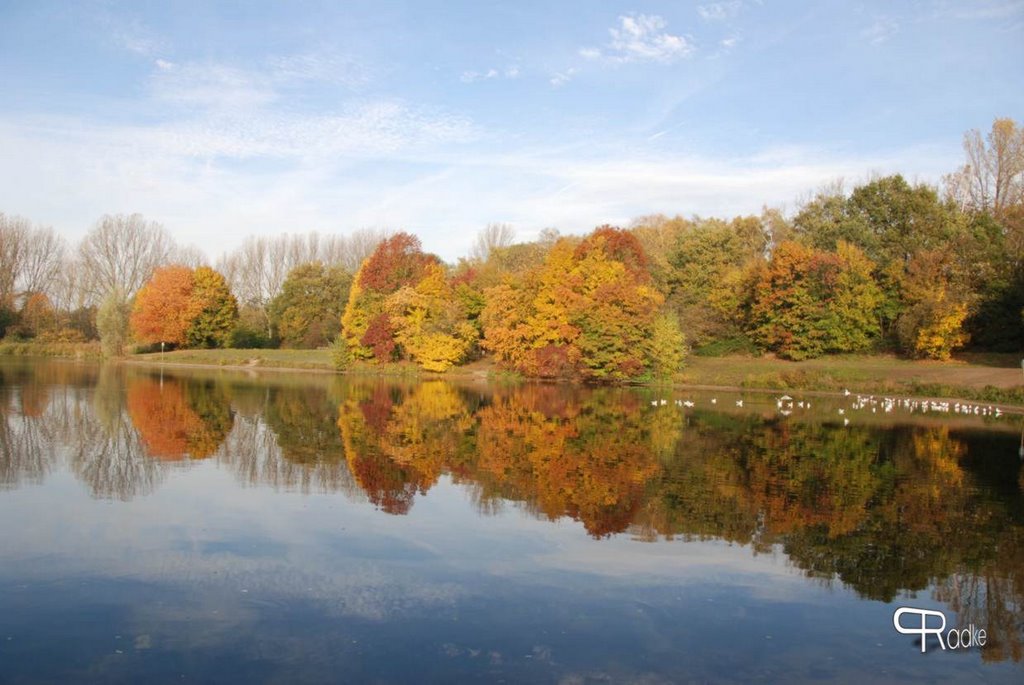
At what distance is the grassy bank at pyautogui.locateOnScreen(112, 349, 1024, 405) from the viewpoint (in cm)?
3600

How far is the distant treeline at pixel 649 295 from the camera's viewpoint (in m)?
45.9

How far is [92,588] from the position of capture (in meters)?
8.16

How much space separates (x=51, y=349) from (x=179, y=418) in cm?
5143

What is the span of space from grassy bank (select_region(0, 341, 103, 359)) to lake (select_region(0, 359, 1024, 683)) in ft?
163

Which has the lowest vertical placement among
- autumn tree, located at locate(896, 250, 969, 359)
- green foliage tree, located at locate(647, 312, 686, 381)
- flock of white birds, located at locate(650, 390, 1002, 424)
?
flock of white birds, located at locate(650, 390, 1002, 424)

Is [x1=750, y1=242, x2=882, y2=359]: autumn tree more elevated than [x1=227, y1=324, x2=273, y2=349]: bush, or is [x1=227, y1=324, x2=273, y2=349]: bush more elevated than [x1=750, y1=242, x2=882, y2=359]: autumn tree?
[x1=750, y1=242, x2=882, y2=359]: autumn tree

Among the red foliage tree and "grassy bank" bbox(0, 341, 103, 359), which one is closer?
the red foliage tree

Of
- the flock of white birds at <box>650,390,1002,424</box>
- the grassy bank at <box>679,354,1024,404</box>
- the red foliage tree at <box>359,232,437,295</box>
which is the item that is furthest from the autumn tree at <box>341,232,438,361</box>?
the flock of white birds at <box>650,390,1002,424</box>

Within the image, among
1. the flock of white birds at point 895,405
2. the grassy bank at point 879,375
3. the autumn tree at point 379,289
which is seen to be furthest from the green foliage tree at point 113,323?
the flock of white birds at point 895,405

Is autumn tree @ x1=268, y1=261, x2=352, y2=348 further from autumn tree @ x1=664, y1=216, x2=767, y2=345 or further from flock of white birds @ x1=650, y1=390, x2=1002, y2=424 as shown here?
flock of white birds @ x1=650, y1=390, x2=1002, y2=424

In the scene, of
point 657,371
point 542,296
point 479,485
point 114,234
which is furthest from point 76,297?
point 479,485

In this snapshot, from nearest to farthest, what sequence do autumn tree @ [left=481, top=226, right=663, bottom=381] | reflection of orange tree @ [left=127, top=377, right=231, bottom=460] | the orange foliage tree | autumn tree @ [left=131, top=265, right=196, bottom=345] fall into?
reflection of orange tree @ [left=127, top=377, right=231, bottom=460] < autumn tree @ [left=481, top=226, right=663, bottom=381] < autumn tree @ [left=131, top=265, right=196, bottom=345] < the orange foliage tree

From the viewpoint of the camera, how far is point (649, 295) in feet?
152

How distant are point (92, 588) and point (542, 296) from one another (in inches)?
1612
